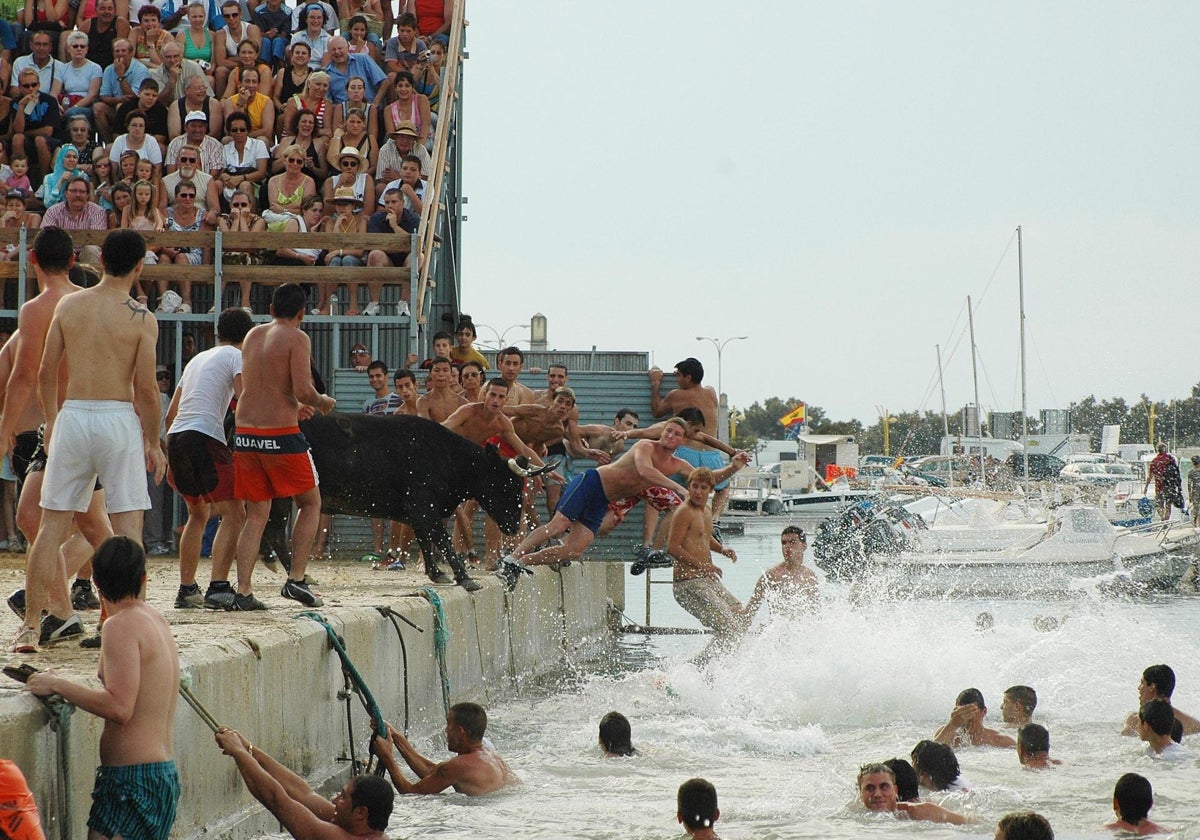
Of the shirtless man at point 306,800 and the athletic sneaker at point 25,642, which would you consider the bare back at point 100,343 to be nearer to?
the athletic sneaker at point 25,642

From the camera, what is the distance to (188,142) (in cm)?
1641

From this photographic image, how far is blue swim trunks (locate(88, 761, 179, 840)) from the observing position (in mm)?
4895

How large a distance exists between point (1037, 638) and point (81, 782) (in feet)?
42.7

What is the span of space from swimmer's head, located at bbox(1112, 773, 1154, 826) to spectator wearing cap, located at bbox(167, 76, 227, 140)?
12940 mm

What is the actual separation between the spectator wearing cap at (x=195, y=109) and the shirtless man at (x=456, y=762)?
430 inches

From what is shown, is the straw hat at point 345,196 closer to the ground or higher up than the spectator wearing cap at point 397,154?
closer to the ground

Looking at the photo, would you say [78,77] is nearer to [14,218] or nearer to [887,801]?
[14,218]

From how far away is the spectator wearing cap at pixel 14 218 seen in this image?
15305mm

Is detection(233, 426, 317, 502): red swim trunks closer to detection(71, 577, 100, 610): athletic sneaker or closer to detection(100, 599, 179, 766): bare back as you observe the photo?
detection(71, 577, 100, 610): athletic sneaker

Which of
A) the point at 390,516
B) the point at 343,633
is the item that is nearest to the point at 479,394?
the point at 390,516

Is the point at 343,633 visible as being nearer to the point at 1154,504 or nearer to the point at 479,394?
the point at 479,394

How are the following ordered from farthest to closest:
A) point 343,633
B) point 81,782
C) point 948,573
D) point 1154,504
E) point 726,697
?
point 1154,504, point 948,573, point 726,697, point 343,633, point 81,782

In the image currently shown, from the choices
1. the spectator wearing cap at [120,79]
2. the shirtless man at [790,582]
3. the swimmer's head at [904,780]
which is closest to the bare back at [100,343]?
the swimmer's head at [904,780]

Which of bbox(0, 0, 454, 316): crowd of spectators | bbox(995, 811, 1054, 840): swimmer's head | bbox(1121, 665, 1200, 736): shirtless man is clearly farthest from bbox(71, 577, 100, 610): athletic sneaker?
bbox(0, 0, 454, 316): crowd of spectators
